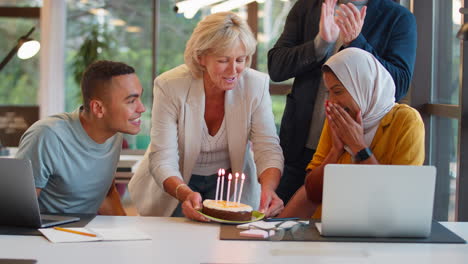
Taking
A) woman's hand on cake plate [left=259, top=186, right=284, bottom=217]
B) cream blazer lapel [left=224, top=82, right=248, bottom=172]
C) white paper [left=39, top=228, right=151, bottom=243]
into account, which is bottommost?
white paper [left=39, top=228, right=151, bottom=243]

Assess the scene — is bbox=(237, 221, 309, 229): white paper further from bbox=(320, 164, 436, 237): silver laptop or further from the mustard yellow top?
the mustard yellow top

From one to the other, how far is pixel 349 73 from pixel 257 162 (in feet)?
2.01

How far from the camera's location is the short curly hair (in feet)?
8.98

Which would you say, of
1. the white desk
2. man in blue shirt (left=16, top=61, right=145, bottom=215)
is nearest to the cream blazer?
man in blue shirt (left=16, top=61, right=145, bottom=215)

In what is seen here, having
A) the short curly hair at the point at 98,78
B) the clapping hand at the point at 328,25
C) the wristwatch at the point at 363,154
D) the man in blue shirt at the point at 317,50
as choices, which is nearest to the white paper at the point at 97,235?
the short curly hair at the point at 98,78

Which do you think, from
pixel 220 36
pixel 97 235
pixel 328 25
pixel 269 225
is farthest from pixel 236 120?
pixel 97 235

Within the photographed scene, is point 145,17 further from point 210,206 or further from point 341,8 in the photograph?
point 210,206

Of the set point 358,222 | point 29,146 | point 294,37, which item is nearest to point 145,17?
point 294,37

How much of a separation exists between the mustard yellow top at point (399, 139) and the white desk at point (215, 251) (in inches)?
16.1

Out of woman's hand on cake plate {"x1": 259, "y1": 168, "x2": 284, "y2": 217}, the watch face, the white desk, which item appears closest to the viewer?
the white desk

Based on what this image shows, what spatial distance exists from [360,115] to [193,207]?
72 centimetres

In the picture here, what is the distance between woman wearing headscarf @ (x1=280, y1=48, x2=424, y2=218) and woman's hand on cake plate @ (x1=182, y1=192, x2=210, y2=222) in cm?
45

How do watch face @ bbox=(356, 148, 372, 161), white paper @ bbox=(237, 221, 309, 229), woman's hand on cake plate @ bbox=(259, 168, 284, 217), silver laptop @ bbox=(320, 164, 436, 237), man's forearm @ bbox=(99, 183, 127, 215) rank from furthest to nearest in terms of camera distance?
man's forearm @ bbox=(99, 183, 127, 215) < woman's hand on cake plate @ bbox=(259, 168, 284, 217) < watch face @ bbox=(356, 148, 372, 161) < white paper @ bbox=(237, 221, 309, 229) < silver laptop @ bbox=(320, 164, 436, 237)

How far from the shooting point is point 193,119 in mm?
2844
